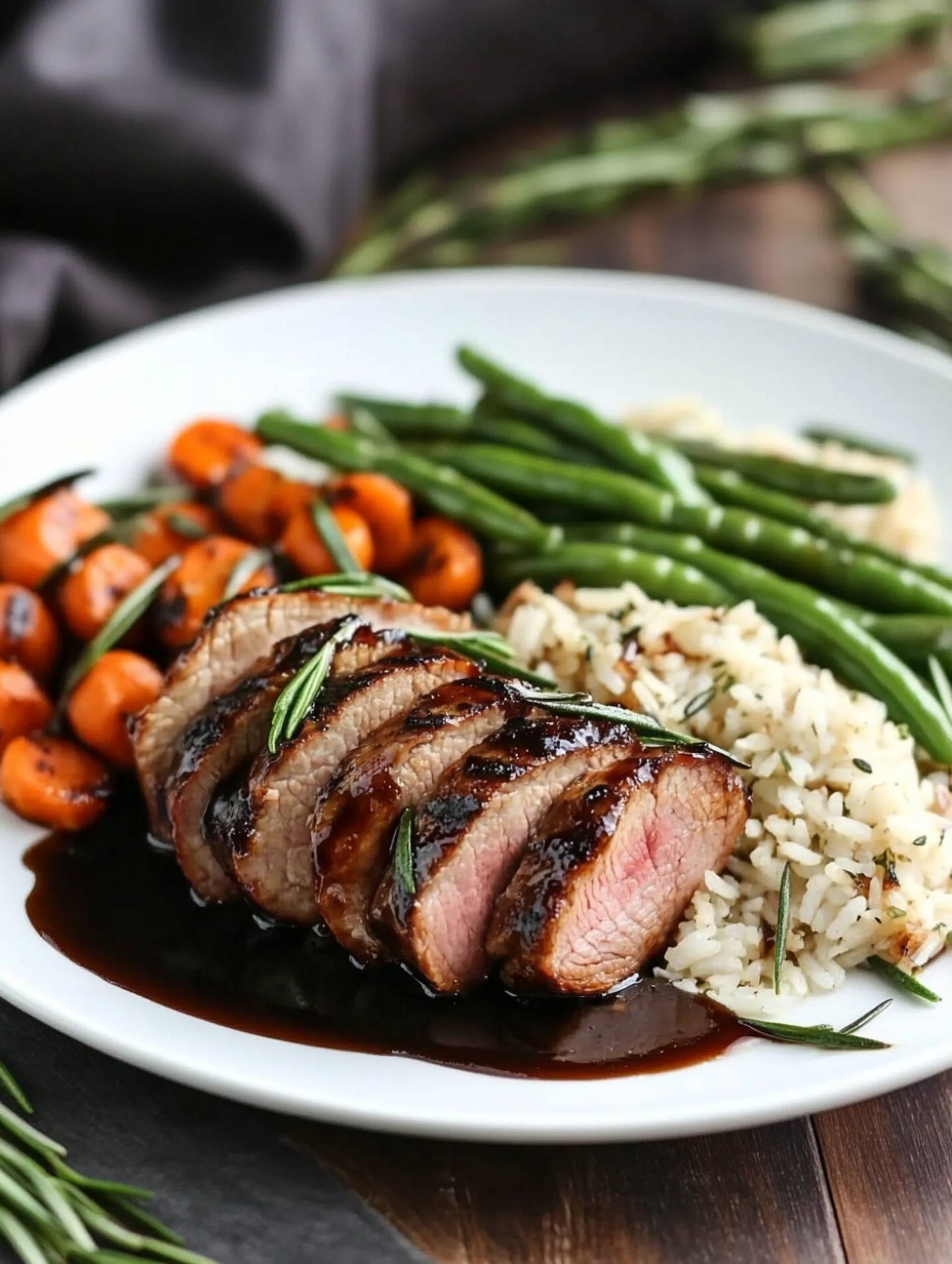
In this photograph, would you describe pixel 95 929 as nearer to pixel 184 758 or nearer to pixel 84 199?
pixel 184 758

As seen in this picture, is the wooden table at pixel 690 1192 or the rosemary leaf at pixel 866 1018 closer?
the wooden table at pixel 690 1192

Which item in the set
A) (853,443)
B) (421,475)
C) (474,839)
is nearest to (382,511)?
(421,475)

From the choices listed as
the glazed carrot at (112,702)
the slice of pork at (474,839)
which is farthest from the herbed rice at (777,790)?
the glazed carrot at (112,702)

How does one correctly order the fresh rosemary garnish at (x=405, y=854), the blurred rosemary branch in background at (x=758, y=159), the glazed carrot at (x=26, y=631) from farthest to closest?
1. the blurred rosemary branch in background at (x=758, y=159)
2. the glazed carrot at (x=26, y=631)
3. the fresh rosemary garnish at (x=405, y=854)

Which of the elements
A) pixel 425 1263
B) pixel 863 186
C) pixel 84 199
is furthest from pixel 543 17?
pixel 425 1263

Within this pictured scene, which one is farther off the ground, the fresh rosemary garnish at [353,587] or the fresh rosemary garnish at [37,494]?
the fresh rosemary garnish at [353,587]

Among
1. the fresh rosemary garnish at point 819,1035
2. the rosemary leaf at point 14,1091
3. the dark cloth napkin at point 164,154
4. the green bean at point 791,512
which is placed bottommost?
the rosemary leaf at point 14,1091

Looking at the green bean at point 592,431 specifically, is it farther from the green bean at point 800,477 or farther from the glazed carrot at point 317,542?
the glazed carrot at point 317,542
